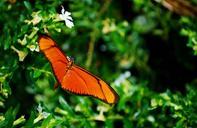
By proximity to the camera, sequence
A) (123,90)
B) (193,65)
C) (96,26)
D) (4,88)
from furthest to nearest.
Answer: (193,65) < (96,26) < (123,90) < (4,88)

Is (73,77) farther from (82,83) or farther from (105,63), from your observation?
(105,63)

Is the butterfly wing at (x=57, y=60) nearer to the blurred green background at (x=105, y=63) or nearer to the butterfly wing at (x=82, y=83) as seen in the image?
the butterfly wing at (x=82, y=83)

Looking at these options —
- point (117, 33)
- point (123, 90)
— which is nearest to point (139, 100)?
point (123, 90)

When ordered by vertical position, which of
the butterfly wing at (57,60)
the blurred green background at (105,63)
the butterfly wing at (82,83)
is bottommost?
the butterfly wing at (82,83)

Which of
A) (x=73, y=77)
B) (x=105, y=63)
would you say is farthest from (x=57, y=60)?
(x=105, y=63)

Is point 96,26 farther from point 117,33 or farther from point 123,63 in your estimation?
point 123,63

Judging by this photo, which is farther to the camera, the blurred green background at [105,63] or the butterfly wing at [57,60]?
the blurred green background at [105,63]

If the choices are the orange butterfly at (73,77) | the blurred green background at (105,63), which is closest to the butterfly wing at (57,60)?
the orange butterfly at (73,77)
